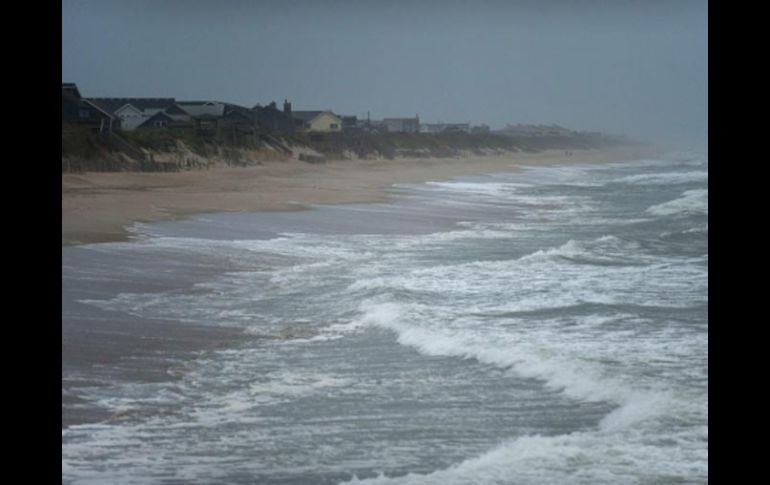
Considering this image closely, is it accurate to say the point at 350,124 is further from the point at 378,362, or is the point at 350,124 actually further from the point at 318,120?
the point at 378,362

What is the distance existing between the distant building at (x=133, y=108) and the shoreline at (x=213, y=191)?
1754 mm

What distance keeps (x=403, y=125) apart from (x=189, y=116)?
11136 millimetres

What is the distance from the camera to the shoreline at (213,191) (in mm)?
8938

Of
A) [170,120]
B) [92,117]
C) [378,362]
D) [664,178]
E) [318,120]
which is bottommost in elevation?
[378,362]

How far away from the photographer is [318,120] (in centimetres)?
2377

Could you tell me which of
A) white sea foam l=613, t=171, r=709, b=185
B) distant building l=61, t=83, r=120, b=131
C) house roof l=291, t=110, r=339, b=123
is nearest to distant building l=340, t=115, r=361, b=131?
house roof l=291, t=110, r=339, b=123

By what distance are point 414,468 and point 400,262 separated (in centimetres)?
454

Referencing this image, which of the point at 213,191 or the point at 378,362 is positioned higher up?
the point at 213,191

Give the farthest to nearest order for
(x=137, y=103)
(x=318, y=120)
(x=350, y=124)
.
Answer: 1. (x=350, y=124)
2. (x=318, y=120)
3. (x=137, y=103)

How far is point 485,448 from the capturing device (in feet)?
9.70

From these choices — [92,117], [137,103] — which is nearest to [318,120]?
[137,103]

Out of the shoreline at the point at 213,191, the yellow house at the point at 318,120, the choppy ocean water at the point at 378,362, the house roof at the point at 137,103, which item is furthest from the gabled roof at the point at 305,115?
the choppy ocean water at the point at 378,362
